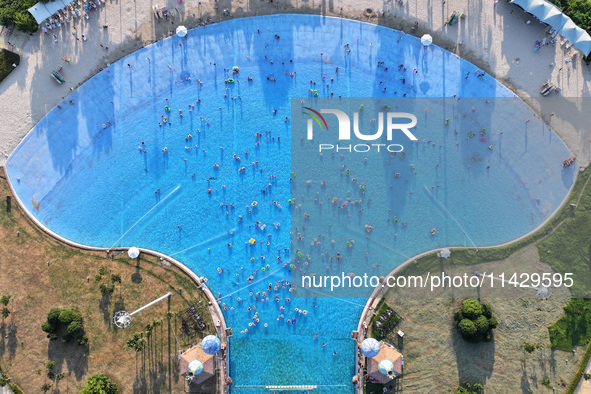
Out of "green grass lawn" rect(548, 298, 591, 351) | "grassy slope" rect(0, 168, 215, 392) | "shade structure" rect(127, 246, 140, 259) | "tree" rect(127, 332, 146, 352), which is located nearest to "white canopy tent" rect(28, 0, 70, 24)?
"grassy slope" rect(0, 168, 215, 392)

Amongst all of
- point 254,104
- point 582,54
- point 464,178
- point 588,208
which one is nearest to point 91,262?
point 254,104

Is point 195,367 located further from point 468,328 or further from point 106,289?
point 468,328

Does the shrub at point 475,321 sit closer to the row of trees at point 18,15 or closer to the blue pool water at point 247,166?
the blue pool water at point 247,166

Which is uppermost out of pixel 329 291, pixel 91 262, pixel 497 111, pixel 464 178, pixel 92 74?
pixel 92 74

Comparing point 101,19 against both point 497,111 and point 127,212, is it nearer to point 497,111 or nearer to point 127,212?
point 127,212

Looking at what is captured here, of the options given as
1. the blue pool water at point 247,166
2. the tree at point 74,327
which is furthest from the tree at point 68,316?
the blue pool water at point 247,166

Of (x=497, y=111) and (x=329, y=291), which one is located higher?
(x=497, y=111)
